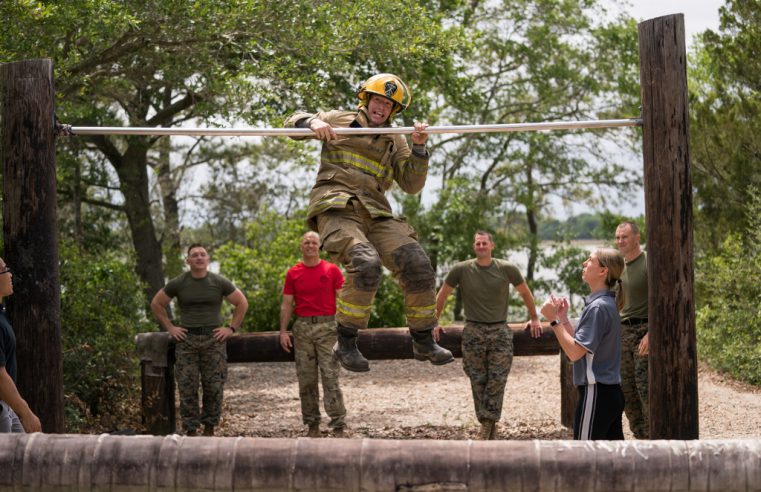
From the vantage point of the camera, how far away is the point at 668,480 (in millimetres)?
4219

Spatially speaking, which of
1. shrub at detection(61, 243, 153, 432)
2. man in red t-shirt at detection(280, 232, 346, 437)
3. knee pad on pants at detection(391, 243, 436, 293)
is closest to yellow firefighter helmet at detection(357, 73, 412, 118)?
knee pad on pants at detection(391, 243, 436, 293)

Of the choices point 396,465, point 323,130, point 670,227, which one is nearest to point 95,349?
point 323,130

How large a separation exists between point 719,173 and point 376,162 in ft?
29.4

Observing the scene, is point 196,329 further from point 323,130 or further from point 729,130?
point 729,130

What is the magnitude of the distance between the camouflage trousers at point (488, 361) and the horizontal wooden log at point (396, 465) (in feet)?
12.7

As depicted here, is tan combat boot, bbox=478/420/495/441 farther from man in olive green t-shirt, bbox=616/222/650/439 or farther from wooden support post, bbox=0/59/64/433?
wooden support post, bbox=0/59/64/433

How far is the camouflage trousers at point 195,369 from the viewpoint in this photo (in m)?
8.45

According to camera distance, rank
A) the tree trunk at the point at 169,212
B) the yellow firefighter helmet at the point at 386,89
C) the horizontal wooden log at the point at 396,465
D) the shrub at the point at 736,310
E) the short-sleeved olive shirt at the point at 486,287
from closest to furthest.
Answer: the horizontal wooden log at the point at 396,465 < the yellow firefighter helmet at the point at 386,89 < the short-sleeved olive shirt at the point at 486,287 < the shrub at the point at 736,310 < the tree trunk at the point at 169,212

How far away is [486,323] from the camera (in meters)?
8.19

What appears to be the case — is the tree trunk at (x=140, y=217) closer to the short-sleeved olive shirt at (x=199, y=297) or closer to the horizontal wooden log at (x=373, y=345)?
the horizontal wooden log at (x=373, y=345)

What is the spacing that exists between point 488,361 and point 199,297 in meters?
2.34

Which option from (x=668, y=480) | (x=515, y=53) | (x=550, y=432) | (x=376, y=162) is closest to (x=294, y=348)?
(x=550, y=432)

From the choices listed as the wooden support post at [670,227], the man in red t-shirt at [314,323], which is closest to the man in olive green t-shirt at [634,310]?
the wooden support post at [670,227]

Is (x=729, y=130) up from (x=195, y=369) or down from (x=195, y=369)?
up
